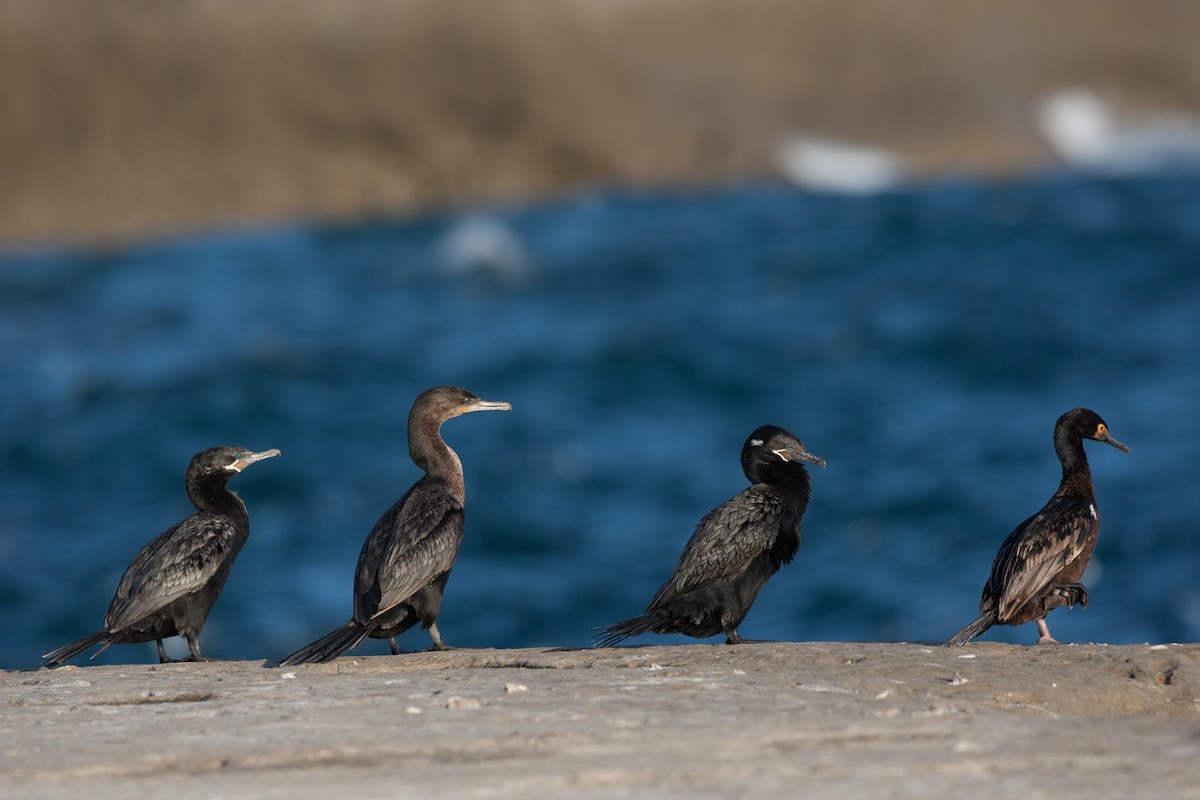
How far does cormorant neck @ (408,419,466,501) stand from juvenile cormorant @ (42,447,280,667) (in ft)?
3.59

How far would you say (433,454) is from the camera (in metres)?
9.59

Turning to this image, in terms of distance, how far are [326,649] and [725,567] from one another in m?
2.01

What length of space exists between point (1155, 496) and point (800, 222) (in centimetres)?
1250

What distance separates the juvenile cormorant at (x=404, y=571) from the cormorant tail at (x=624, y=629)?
0.80m

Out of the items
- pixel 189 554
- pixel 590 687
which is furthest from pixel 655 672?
pixel 189 554

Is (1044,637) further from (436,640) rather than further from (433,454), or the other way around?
(433,454)

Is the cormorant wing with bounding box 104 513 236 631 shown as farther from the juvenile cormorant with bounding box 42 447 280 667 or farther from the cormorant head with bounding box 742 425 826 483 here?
the cormorant head with bounding box 742 425 826 483

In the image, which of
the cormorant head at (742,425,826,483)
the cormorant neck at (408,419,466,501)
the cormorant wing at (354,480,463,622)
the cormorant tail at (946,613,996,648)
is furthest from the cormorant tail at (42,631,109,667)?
the cormorant tail at (946,613,996,648)

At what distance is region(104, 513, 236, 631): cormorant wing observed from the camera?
8508 mm

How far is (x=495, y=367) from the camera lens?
1022 inches

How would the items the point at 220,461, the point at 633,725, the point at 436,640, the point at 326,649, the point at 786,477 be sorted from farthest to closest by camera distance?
1. the point at 220,461
2. the point at 786,477
3. the point at 436,640
4. the point at 326,649
5. the point at 633,725

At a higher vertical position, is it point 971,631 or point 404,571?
point 404,571

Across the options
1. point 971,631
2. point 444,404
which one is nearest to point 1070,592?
point 971,631

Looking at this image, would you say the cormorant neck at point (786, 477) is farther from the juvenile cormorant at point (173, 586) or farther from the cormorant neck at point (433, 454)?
the juvenile cormorant at point (173, 586)
